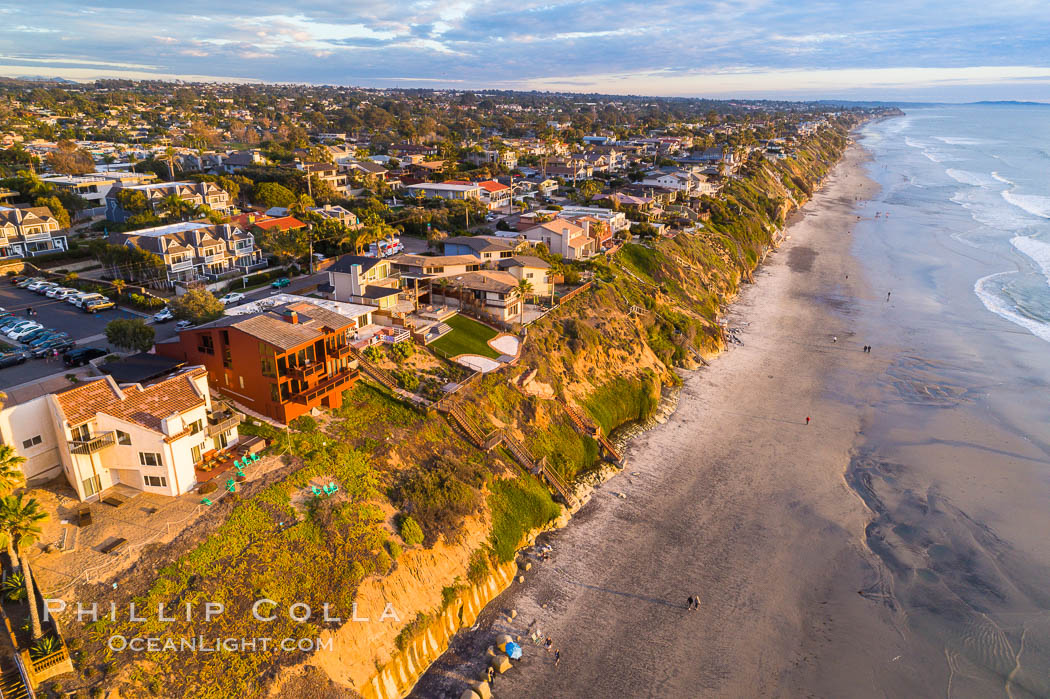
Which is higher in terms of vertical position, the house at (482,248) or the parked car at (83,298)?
the house at (482,248)

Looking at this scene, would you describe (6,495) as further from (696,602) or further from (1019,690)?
(1019,690)

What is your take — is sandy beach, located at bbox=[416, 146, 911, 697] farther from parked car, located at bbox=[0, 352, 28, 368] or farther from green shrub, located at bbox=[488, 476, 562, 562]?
parked car, located at bbox=[0, 352, 28, 368]

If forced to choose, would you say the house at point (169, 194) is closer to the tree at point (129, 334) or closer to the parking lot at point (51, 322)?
the parking lot at point (51, 322)

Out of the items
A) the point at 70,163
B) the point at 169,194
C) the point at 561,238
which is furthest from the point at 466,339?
the point at 70,163

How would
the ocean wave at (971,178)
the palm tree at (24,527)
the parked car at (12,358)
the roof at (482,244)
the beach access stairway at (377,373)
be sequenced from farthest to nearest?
1. the ocean wave at (971,178)
2. the roof at (482,244)
3. the beach access stairway at (377,373)
4. the parked car at (12,358)
5. the palm tree at (24,527)

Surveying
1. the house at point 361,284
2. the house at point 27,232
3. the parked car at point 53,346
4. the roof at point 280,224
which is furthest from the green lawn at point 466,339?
the house at point 27,232

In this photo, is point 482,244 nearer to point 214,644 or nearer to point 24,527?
point 214,644
